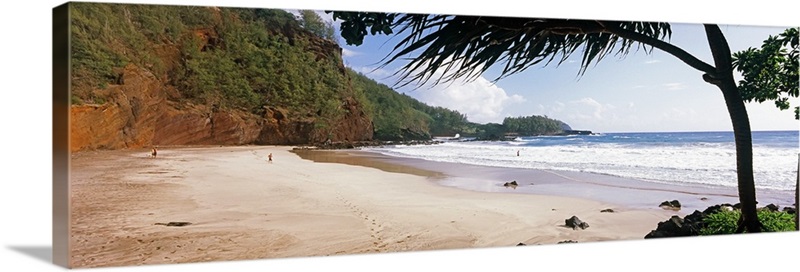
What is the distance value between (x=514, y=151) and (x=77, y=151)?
A: 3.43 m

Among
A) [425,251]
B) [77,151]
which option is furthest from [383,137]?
[77,151]

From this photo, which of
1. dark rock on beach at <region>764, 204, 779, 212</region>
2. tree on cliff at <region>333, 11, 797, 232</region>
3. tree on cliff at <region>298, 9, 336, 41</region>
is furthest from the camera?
dark rock on beach at <region>764, 204, 779, 212</region>

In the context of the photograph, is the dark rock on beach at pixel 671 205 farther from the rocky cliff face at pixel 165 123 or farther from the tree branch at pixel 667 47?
the rocky cliff face at pixel 165 123

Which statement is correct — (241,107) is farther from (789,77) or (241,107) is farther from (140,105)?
(789,77)

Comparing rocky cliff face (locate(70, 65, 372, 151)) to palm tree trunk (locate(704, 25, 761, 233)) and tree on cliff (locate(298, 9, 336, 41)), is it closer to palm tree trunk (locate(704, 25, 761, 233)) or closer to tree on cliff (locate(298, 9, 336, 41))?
tree on cliff (locate(298, 9, 336, 41))

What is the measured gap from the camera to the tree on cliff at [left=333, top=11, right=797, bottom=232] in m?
7.03

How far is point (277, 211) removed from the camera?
21.3ft

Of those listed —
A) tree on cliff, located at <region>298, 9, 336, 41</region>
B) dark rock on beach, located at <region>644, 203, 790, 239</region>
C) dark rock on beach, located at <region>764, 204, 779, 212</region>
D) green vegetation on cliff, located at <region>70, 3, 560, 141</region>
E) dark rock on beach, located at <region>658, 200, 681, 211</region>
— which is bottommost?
dark rock on beach, located at <region>644, 203, 790, 239</region>

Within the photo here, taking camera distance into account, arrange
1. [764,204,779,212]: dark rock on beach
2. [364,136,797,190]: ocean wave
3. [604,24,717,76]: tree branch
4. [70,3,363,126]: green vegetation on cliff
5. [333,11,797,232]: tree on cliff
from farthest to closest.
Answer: [764,204,779,212]: dark rock on beach, [604,24,717,76]: tree branch, [364,136,797,190]: ocean wave, [333,11,797,232]: tree on cliff, [70,3,363,126]: green vegetation on cliff

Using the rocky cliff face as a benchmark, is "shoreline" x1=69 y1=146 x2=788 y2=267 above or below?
below

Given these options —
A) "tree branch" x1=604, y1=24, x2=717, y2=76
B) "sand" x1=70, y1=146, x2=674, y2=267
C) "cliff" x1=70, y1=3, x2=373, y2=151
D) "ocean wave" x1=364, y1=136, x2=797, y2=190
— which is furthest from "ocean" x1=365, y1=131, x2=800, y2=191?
"cliff" x1=70, y1=3, x2=373, y2=151

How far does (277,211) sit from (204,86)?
40.9 inches

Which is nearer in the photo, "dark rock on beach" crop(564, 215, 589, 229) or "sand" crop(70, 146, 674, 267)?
"sand" crop(70, 146, 674, 267)

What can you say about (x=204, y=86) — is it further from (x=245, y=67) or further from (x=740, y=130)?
(x=740, y=130)
